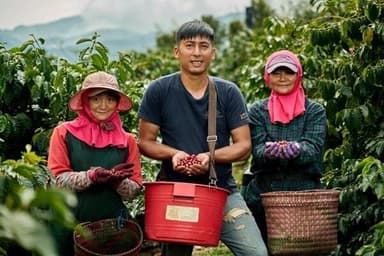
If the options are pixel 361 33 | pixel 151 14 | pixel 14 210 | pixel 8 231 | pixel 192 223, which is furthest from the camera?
pixel 151 14

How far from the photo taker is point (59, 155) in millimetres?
3875

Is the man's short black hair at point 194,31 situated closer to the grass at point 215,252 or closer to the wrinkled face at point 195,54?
the wrinkled face at point 195,54

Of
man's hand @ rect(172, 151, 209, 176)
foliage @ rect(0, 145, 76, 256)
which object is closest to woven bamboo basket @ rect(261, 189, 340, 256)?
man's hand @ rect(172, 151, 209, 176)

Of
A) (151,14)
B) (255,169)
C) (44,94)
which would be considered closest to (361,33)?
(255,169)

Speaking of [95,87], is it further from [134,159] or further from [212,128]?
[212,128]

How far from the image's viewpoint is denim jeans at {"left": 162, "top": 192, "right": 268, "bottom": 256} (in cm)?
386

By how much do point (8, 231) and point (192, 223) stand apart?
2155mm

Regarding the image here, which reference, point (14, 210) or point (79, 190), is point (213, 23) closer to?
point (79, 190)

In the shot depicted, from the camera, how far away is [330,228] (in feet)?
13.1

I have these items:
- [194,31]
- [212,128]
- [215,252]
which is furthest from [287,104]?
[215,252]

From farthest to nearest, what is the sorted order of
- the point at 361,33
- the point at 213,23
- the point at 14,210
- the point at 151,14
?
1. the point at 213,23
2. the point at 151,14
3. the point at 361,33
4. the point at 14,210

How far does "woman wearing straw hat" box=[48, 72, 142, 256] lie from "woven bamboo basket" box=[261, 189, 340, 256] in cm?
63

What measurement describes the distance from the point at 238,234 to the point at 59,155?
87cm

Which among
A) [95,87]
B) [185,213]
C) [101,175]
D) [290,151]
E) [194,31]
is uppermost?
[194,31]
